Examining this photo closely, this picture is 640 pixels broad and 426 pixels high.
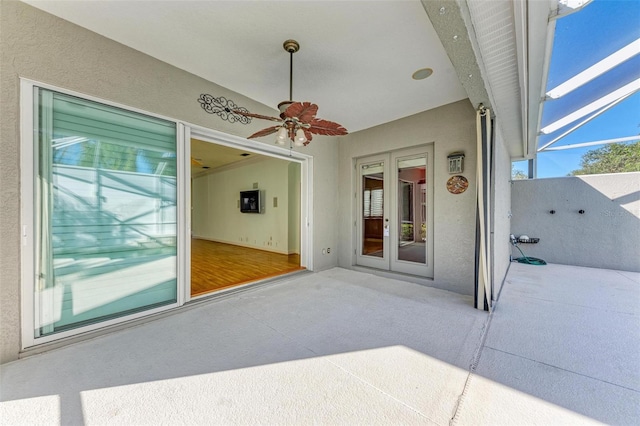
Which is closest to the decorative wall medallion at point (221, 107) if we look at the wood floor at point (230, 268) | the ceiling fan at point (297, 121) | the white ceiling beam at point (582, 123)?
the ceiling fan at point (297, 121)

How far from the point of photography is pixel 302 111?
224 cm

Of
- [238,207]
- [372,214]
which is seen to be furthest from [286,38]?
[238,207]

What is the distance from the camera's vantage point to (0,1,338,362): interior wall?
1.94 meters

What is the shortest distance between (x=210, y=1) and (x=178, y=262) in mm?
2702

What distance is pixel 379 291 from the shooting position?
3.64 m

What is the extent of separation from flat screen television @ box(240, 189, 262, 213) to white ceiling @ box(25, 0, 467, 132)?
4.09m

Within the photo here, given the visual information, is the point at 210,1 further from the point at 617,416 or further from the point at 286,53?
the point at 617,416

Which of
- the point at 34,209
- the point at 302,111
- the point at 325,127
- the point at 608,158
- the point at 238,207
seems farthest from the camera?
the point at 238,207

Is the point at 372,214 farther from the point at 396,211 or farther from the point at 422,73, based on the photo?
the point at 422,73

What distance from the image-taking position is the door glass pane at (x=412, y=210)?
4.23 meters

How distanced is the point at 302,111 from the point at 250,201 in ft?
18.4

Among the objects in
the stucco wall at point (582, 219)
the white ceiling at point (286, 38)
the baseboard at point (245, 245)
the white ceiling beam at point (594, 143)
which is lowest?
the baseboard at point (245, 245)

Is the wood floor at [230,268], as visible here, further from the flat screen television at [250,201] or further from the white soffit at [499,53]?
the white soffit at [499,53]

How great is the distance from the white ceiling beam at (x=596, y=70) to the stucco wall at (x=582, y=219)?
3680mm
